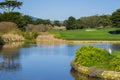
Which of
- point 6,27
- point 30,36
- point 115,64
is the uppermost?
point 6,27

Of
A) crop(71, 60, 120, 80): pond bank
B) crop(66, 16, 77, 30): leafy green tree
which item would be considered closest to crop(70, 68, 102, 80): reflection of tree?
crop(71, 60, 120, 80): pond bank

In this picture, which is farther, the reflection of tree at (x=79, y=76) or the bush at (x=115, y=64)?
the reflection of tree at (x=79, y=76)

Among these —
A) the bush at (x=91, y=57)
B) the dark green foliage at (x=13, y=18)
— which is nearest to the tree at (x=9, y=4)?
the dark green foliage at (x=13, y=18)

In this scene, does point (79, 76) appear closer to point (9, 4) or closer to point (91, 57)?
point (91, 57)

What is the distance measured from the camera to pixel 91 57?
1110 inches

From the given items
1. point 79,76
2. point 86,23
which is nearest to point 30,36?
point 79,76

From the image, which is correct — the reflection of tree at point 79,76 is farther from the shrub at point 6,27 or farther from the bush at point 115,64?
the shrub at point 6,27

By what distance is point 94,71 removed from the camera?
2564 cm

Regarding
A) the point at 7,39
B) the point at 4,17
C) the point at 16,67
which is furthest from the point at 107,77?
the point at 4,17

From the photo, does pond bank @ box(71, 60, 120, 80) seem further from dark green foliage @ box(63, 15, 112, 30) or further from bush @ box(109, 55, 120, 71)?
dark green foliage @ box(63, 15, 112, 30)

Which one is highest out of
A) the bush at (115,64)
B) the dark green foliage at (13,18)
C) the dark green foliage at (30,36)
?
the dark green foliage at (13,18)

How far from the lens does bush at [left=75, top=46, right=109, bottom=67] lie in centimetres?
2744

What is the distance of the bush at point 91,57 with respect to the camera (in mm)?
27438

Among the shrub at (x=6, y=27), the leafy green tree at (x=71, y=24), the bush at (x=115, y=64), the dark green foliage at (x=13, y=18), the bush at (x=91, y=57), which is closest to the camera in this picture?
the bush at (x=115, y=64)
